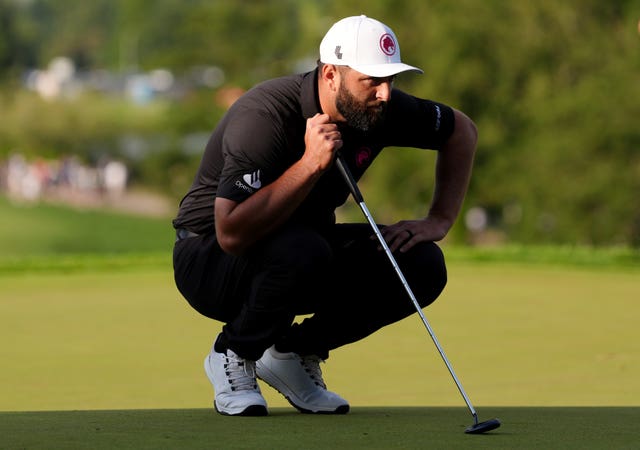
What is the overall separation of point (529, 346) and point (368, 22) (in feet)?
7.13

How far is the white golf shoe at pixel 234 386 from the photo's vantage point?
374 centimetres

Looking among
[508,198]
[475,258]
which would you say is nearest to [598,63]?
[508,198]

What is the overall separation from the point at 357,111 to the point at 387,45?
Result: 0.20m

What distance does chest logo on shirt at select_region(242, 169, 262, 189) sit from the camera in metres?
3.64

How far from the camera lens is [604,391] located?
4.35 metres

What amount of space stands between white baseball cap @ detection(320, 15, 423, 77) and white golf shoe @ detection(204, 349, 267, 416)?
0.93 m

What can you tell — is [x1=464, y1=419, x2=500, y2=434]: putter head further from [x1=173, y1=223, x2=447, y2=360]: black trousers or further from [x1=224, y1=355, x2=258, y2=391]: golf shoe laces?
[x1=224, y1=355, x2=258, y2=391]: golf shoe laces

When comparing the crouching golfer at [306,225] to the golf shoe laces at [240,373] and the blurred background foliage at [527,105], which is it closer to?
the golf shoe laces at [240,373]

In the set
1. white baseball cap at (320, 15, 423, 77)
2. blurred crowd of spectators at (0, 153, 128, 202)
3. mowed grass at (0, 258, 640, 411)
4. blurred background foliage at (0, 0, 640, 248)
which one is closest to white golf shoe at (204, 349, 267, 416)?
mowed grass at (0, 258, 640, 411)

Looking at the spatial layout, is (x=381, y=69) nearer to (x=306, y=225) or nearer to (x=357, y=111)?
(x=357, y=111)

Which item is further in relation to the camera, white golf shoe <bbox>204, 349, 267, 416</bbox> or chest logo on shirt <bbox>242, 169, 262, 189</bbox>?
white golf shoe <bbox>204, 349, 267, 416</bbox>

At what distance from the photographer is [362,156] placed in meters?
3.99

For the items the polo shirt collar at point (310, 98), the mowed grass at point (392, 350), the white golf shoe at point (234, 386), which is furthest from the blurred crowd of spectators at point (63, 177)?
the polo shirt collar at point (310, 98)

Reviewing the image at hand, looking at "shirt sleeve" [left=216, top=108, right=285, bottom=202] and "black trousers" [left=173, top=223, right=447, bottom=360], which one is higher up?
"shirt sleeve" [left=216, top=108, right=285, bottom=202]
